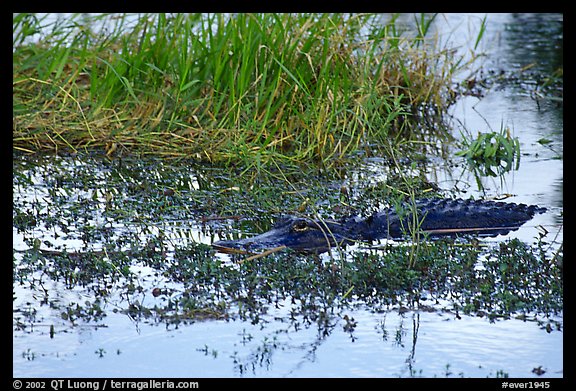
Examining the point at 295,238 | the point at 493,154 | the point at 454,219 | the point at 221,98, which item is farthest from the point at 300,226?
the point at 493,154

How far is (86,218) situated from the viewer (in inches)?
234

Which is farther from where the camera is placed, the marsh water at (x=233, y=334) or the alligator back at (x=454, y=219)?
the alligator back at (x=454, y=219)

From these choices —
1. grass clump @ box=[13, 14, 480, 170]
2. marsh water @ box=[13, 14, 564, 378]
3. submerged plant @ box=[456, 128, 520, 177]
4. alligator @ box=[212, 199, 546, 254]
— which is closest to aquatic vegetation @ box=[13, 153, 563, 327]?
marsh water @ box=[13, 14, 564, 378]

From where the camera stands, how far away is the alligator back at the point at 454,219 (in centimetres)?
587

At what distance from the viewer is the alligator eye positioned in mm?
5551

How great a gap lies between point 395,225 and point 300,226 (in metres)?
0.68

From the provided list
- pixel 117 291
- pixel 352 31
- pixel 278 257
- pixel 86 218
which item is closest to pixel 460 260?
pixel 278 257

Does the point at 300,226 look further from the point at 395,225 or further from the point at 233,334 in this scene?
the point at 233,334

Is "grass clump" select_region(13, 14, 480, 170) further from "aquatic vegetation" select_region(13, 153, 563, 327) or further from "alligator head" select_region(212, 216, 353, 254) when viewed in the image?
"alligator head" select_region(212, 216, 353, 254)

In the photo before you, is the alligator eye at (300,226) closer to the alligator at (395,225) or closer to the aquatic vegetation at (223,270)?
the alligator at (395,225)

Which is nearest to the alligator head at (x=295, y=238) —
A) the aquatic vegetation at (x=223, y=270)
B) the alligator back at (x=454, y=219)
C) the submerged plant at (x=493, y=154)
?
the aquatic vegetation at (x=223, y=270)

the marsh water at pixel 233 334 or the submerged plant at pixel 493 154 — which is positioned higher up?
the submerged plant at pixel 493 154

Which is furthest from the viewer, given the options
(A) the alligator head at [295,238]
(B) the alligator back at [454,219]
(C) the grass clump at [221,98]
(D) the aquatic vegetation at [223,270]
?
(C) the grass clump at [221,98]
